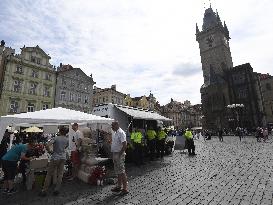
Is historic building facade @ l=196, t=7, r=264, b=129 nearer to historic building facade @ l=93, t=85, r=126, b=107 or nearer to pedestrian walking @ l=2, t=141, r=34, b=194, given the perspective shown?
historic building facade @ l=93, t=85, r=126, b=107

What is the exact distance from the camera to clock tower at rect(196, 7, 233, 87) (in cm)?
6556

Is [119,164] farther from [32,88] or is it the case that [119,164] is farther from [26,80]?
[32,88]

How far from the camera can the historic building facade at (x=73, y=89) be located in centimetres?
4225

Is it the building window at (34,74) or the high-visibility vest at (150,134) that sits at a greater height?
the building window at (34,74)

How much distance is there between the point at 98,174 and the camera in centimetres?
806

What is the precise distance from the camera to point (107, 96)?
Answer: 183ft

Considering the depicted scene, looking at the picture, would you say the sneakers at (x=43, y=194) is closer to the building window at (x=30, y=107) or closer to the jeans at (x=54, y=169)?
the jeans at (x=54, y=169)

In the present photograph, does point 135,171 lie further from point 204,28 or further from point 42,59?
point 204,28

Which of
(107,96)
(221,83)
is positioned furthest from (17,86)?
(221,83)

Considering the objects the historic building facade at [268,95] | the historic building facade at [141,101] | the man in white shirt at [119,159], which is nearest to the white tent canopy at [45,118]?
the man in white shirt at [119,159]

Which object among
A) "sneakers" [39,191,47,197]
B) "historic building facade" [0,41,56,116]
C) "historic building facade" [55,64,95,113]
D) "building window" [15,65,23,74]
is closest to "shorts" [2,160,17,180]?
"sneakers" [39,191,47,197]

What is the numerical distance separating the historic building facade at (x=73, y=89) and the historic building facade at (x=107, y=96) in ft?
26.5

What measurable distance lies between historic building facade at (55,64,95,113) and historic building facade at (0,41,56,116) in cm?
146

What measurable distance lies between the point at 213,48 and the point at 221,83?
12622 millimetres
